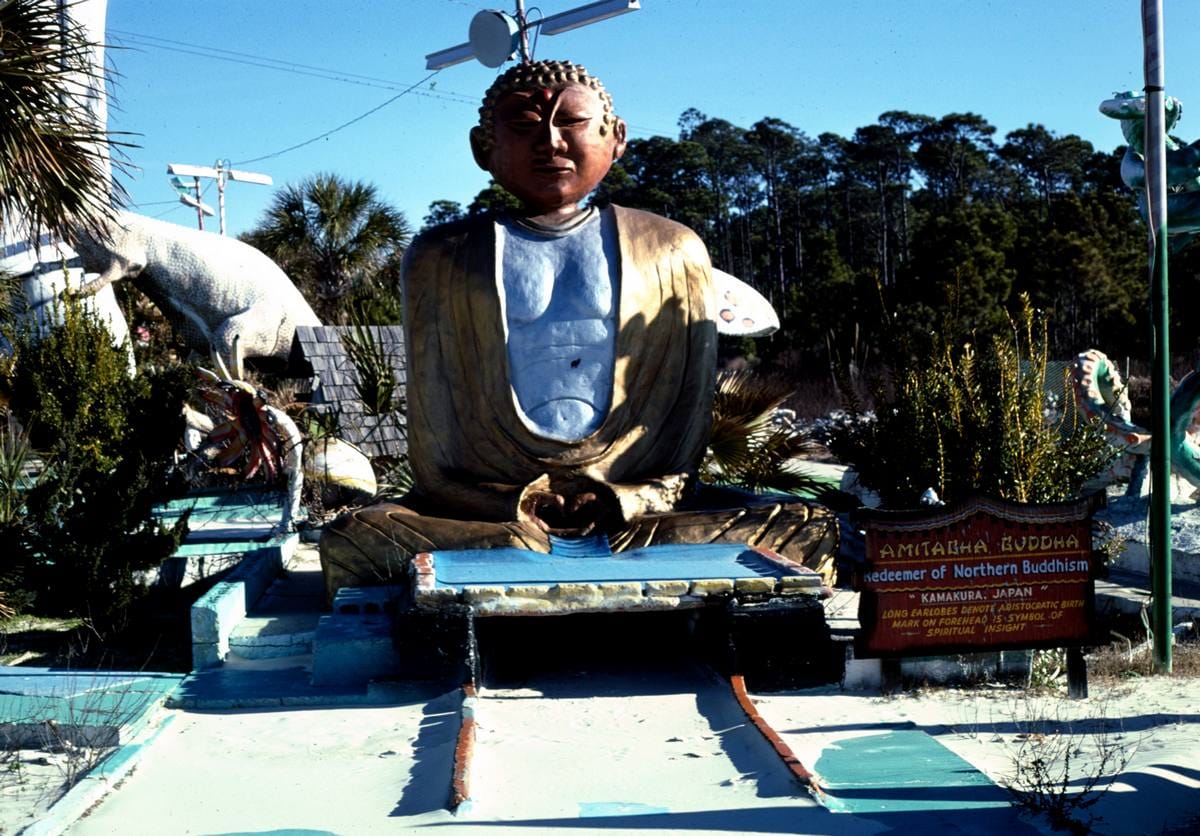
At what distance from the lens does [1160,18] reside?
238 inches

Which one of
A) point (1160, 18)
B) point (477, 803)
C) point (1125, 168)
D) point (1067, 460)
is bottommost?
point (477, 803)

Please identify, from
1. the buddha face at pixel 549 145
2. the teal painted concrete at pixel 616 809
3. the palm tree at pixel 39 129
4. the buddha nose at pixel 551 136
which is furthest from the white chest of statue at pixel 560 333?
the teal painted concrete at pixel 616 809

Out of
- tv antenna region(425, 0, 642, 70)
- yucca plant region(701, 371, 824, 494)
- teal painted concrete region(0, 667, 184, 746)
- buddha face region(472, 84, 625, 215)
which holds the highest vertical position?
tv antenna region(425, 0, 642, 70)

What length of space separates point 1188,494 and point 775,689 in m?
6.06

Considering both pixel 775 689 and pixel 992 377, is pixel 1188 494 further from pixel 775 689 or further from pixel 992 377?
pixel 775 689

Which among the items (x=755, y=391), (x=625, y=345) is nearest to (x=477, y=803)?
(x=625, y=345)

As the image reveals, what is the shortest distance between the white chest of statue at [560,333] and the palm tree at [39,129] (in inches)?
94.5

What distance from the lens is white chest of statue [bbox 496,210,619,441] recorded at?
7859 millimetres

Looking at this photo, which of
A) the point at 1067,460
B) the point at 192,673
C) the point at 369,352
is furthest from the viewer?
the point at 369,352

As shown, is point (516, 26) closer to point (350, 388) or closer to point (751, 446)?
point (350, 388)

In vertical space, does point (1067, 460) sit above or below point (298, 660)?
above

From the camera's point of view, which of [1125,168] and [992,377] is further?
[992,377]

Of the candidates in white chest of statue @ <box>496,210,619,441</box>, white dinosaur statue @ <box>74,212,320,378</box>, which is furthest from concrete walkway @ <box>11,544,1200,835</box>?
white dinosaur statue @ <box>74,212,320,378</box>

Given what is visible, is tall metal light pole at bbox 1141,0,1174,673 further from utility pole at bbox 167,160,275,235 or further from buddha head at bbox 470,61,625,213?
utility pole at bbox 167,160,275,235
